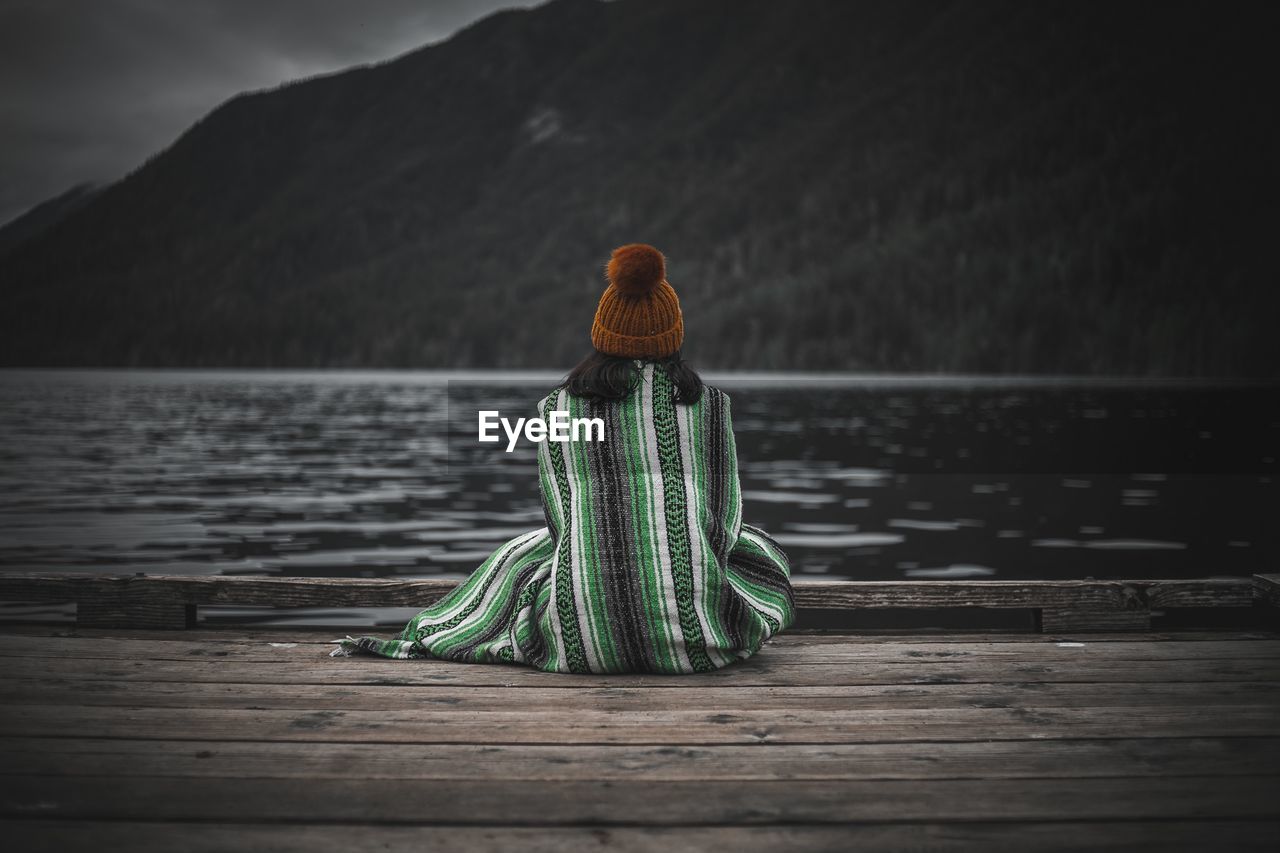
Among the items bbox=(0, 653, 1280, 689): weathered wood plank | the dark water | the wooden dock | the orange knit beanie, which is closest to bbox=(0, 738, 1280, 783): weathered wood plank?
the wooden dock

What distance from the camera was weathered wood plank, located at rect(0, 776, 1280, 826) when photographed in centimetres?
237

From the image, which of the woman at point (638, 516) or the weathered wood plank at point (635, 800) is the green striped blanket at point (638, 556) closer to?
the woman at point (638, 516)

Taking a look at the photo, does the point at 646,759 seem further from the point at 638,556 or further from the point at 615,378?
the point at 615,378

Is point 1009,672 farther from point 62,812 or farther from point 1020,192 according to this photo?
point 1020,192

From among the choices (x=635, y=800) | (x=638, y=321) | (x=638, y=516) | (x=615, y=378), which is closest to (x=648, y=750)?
(x=635, y=800)

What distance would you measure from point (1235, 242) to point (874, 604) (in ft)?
607

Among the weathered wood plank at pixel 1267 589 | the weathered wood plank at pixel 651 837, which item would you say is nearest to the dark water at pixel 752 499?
the weathered wood plank at pixel 1267 589

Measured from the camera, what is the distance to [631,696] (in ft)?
10.9

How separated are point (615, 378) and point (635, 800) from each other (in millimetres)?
1569

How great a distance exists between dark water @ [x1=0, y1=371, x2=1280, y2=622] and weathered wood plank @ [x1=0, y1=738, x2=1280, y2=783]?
884 cm

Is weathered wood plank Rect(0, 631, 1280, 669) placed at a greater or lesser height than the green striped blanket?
lesser

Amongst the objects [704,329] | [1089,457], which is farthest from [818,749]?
[704,329]

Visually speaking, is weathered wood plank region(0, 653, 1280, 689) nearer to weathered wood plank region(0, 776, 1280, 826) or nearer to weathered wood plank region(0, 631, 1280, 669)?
weathered wood plank region(0, 631, 1280, 669)

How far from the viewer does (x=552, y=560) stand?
372 centimetres
